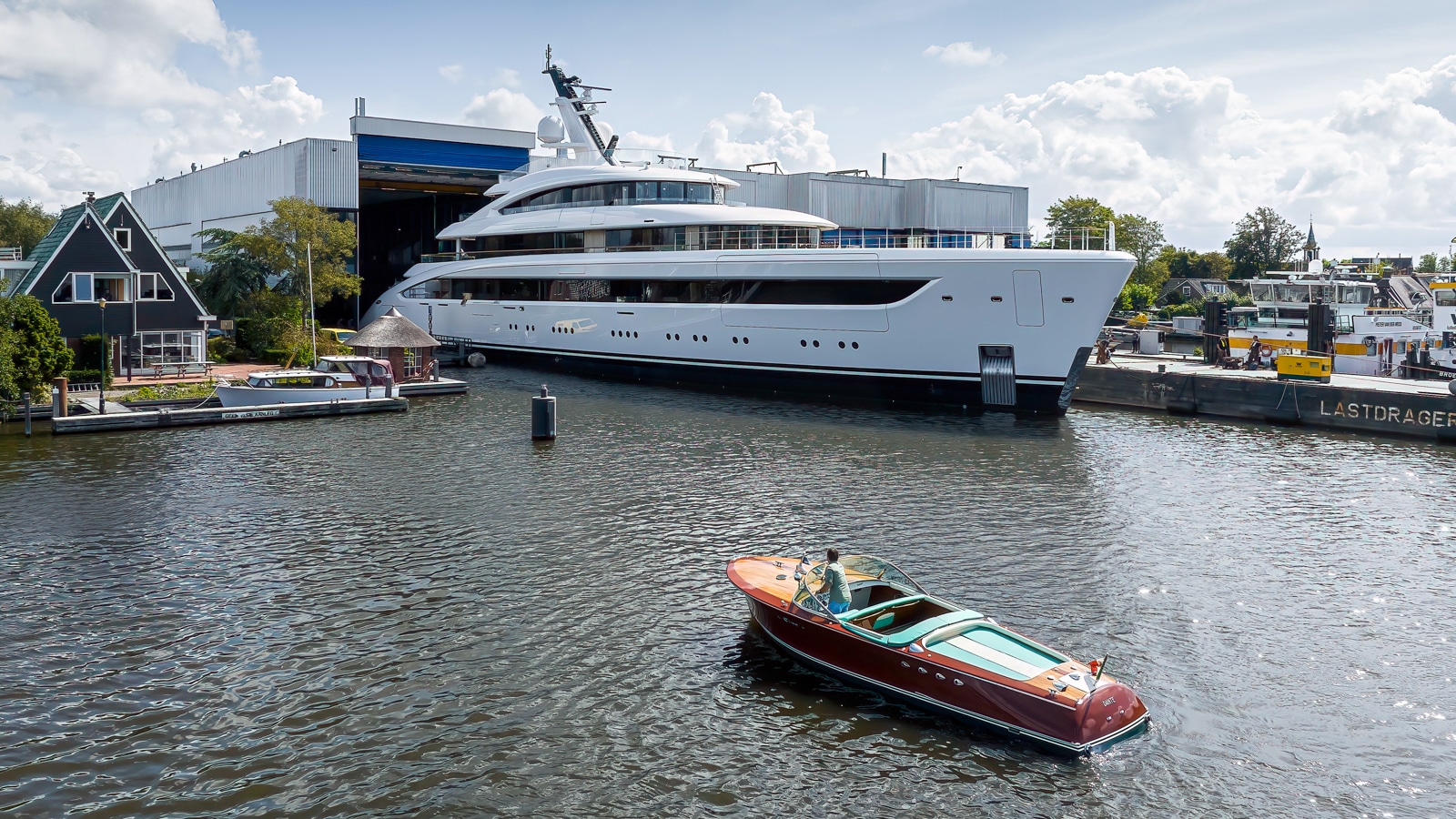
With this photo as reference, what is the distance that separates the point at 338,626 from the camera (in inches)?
540

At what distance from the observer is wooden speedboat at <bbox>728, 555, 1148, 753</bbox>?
10.6 m

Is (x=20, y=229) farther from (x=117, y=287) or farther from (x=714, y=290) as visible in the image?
(x=714, y=290)

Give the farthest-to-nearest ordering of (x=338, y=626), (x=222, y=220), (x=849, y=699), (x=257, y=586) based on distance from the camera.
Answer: (x=222, y=220) < (x=257, y=586) < (x=338, y=626) < (x=849, y=699)

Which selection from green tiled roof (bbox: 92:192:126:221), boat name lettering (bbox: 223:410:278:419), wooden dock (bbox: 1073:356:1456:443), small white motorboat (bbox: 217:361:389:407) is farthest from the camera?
green tiled roof (bbox: 92:192:126:221)

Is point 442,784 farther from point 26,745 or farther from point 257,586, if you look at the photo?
point 257,586

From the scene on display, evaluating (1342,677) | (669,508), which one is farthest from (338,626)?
(1342,677)

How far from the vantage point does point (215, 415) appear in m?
30.0

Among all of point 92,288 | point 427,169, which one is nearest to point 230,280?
point 92,288

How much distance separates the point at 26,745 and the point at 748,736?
296 inches

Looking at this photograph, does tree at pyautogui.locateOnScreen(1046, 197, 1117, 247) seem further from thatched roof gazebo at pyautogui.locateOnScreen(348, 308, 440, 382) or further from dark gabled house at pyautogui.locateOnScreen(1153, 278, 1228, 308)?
thatched roof gazebo at pyautogui.locateOnScreen(348, 308, 440, 382)

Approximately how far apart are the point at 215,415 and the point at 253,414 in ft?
3.39

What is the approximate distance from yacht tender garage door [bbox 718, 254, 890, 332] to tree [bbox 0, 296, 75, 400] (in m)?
21.0

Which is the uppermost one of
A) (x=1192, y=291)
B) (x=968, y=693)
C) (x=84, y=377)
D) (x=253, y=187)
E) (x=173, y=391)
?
(x=253, y=187)

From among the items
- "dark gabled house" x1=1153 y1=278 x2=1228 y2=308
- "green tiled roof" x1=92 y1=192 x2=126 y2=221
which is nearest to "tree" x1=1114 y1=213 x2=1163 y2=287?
"dark gabled house" x1=1153 y1=278 x2=1228 y2=308
